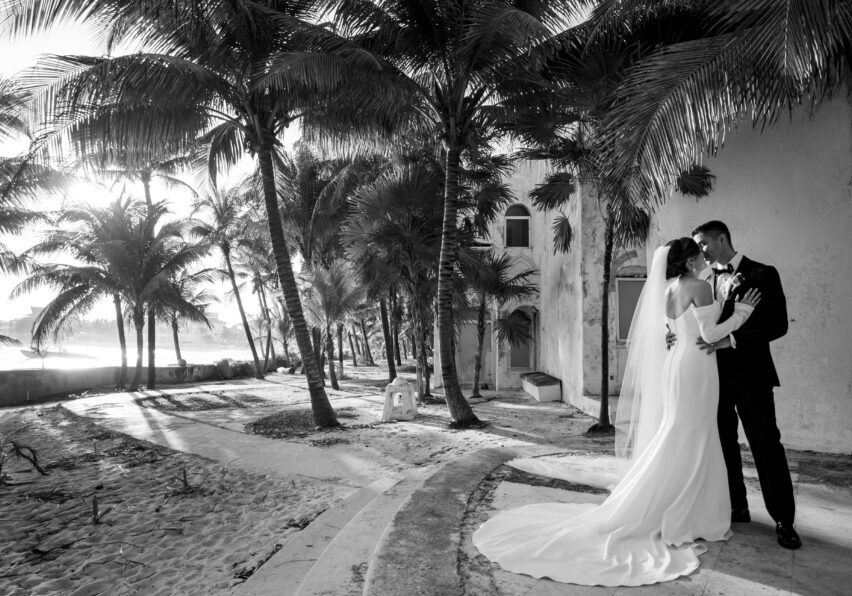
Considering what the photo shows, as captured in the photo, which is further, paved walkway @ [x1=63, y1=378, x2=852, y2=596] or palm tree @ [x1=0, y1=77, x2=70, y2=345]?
palm tree @ [x1=0, y1=77, x2=70, y2=345]

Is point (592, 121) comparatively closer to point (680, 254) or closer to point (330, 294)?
point (680, 254)

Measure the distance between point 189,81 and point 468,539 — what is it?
8253 mm

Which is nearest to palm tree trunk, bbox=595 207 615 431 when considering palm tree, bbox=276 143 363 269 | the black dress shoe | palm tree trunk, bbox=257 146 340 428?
palm tree trunk, bbox=257 146 340 428

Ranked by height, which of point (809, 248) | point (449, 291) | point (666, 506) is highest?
point (809, 248)

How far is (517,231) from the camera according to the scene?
746 inches

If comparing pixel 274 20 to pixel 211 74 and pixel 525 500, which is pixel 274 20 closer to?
pixel 211 74

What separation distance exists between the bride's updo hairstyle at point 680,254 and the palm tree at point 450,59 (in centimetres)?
525

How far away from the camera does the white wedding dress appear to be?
310 centimetres

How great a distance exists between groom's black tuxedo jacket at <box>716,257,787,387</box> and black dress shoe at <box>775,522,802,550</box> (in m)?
0.86

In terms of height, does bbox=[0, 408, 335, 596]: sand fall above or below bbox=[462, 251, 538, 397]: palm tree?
below

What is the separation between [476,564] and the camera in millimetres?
3092

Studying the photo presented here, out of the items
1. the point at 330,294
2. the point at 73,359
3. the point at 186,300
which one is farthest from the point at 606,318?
the point at 73,359

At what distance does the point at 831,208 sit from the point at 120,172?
931 inches

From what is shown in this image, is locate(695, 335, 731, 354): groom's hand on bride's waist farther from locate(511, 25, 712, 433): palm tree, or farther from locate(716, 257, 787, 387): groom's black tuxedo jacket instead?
locate(511, 25, 712, 433): palm tree
